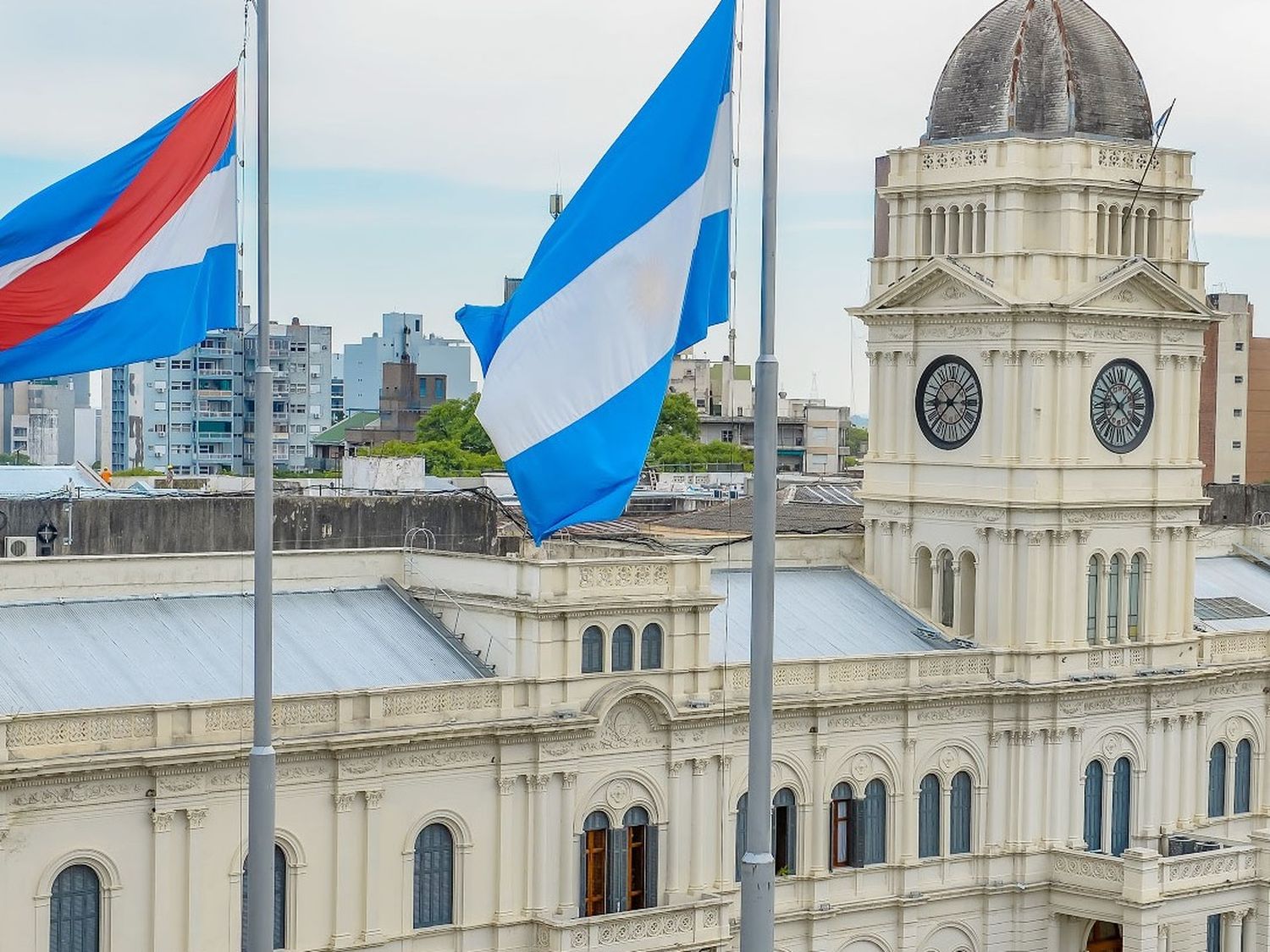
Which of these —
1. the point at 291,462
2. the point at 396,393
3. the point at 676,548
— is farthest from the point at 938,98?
the point at 291,462

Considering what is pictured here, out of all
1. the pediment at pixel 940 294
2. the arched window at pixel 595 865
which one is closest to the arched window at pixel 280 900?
the arched window at pixel 595 865

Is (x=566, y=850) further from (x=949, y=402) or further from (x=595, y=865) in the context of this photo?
(x=949, y=402)

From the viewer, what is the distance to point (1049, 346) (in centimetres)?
6756

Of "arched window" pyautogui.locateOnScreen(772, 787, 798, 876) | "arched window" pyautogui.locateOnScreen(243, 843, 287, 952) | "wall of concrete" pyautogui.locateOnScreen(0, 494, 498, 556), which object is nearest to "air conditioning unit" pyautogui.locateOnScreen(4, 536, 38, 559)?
"wall of concrete" pyautogui.locateOnScreen(0, 494, 498, 556)

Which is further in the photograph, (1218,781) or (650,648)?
(1218,781)

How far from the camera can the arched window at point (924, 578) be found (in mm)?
70812

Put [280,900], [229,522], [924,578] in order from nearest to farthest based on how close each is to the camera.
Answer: [280,900] < [924,578] < [229,522]

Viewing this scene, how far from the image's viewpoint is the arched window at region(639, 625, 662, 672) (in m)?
59.7

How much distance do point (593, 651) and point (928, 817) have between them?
13.1 m

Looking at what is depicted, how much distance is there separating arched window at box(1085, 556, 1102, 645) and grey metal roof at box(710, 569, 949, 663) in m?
4.13

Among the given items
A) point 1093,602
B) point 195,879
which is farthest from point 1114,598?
point 195,879

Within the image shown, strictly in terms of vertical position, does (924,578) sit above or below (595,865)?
above

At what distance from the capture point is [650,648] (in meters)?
60.0

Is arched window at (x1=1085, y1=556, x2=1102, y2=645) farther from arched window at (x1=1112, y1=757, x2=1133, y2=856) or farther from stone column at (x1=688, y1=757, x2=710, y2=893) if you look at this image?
stone column at (x1=688, y1=757, x2=710, y2=893)
